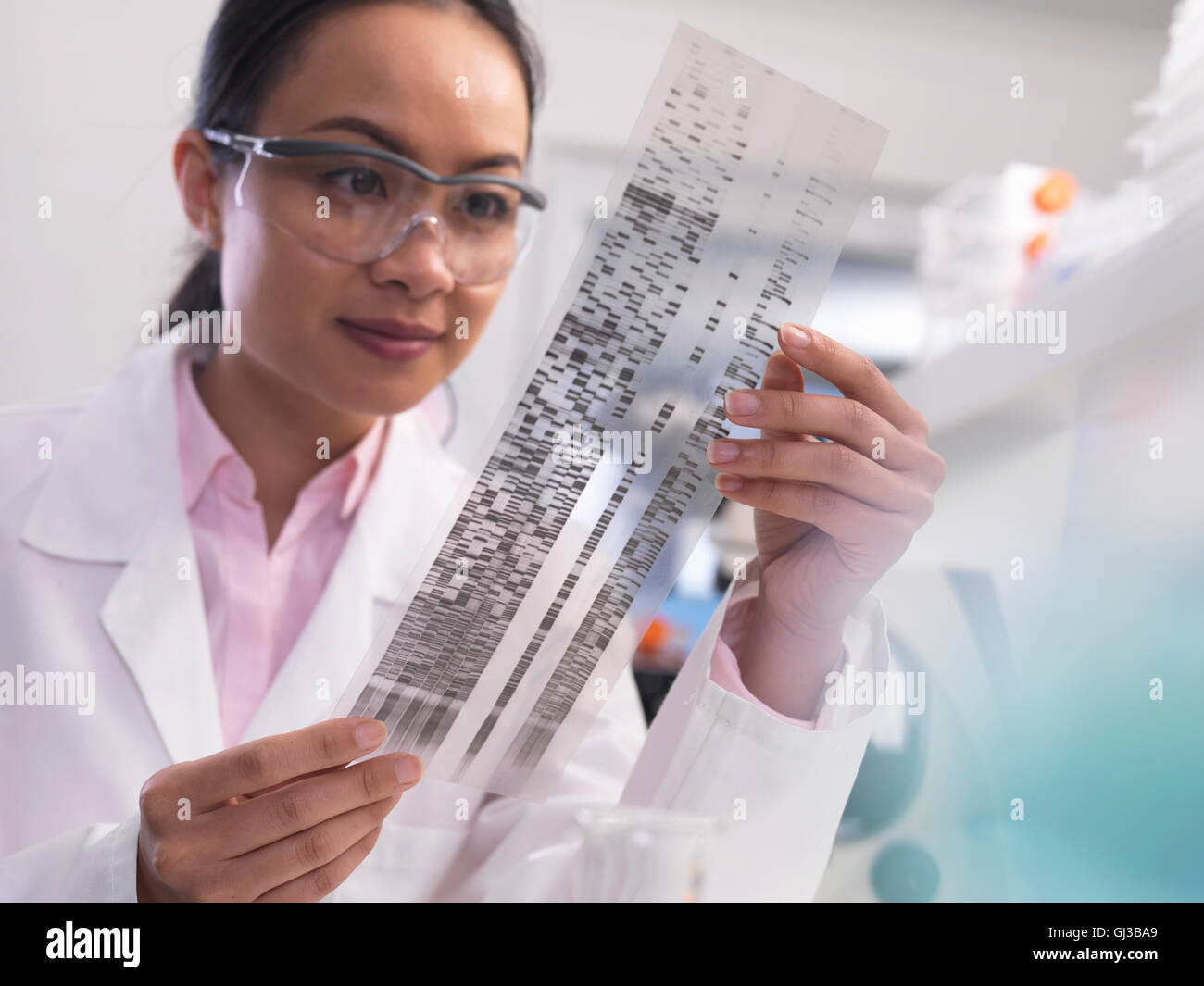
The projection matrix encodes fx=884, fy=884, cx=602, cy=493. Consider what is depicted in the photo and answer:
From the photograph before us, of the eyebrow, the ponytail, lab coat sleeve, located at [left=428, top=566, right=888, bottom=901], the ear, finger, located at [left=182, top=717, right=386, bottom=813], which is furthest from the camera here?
the ponytail

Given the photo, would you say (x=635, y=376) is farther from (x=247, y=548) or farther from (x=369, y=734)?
(x=247, y=548)

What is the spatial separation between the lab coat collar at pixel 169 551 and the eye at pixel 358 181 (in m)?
0.35

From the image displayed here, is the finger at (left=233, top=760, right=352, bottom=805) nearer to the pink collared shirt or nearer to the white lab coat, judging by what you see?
the white lab coat

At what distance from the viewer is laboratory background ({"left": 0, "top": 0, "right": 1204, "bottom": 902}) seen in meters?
0.68

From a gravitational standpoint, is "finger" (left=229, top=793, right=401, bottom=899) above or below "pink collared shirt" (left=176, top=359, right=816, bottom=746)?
below

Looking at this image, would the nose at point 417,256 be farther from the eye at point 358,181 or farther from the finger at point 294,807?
the finger at point 294,807

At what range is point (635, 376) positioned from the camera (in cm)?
53

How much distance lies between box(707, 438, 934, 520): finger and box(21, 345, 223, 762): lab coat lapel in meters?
0.56

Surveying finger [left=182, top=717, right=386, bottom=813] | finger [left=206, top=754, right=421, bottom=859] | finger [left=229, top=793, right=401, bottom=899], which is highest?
finger [left=182, top=717, right=386, bottom=813]

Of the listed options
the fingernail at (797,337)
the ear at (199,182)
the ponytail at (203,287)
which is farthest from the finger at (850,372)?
the ponytail at (203,287)

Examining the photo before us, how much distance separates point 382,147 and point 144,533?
45 centimetres

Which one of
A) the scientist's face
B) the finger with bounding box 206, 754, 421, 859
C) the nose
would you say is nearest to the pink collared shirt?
the scientist's face
